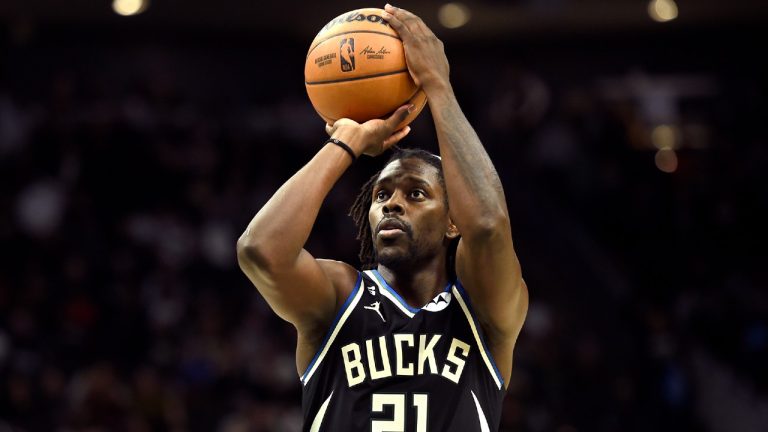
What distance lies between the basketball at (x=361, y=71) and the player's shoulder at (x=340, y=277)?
1.93 feet

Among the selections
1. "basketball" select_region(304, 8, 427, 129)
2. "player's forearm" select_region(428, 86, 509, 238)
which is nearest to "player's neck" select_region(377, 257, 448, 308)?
"player's forearm" select_region(428, 86, 509, 238)

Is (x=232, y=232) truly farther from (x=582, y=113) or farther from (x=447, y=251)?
(x=447, y=251)

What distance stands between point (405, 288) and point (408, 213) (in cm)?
31

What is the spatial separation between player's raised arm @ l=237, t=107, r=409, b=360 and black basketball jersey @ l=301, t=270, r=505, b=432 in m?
0.13

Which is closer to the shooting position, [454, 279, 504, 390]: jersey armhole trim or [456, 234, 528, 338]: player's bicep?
[456, 234, 528, 338]: player's bicep

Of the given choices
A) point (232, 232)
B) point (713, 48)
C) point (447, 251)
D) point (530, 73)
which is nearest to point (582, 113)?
point (530, 73)

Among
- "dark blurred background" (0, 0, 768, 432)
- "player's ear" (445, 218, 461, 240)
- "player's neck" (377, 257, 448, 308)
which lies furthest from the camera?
"dark blurred background" (0, 0, 768, 432)

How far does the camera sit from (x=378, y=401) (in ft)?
12.7

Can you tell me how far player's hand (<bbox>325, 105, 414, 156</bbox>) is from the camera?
4078mm

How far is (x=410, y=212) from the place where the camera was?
4242mm

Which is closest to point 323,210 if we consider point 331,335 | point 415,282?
point 415,282

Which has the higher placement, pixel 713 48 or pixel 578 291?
pixel 713 48

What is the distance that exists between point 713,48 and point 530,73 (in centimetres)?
289

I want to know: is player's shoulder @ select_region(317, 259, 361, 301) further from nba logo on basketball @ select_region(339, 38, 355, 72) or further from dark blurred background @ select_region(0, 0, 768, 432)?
dark blurred background @ select_region(0, 0, 768, 432)
